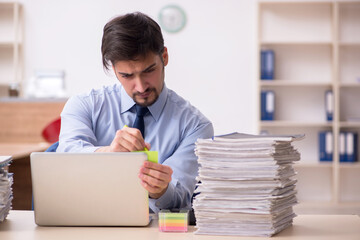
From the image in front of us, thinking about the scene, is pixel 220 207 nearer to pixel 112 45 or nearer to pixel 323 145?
pixel 112 45

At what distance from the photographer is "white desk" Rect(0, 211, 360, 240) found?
4.75 feet

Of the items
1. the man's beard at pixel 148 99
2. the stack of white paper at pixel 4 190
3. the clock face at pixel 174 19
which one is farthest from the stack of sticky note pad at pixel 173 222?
the clock face at pixel 174 19

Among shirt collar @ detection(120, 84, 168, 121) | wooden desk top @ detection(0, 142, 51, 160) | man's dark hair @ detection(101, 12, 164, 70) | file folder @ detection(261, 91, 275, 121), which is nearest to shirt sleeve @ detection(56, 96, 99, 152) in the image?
shirt collar @ detection(120, 84, 168, 121)

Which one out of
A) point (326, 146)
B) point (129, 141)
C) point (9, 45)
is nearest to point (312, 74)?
point (326, 146)

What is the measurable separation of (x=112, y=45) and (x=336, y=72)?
4.07 m

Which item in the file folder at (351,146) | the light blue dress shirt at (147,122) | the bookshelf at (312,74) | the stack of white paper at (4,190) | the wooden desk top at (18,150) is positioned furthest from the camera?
the bookshelf at (312,74)

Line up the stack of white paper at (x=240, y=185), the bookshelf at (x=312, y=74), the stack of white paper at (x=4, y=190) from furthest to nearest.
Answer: the bookshelf at (x=312, y=74) → the stack of white paper at (x=4, y=190) → the stack of white paper at (x=240, y=185)

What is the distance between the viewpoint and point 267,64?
223 inches

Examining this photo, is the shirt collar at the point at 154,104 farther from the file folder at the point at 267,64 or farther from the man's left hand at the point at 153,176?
the file folder at the point at 267,64

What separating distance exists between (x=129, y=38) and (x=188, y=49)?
155 inches

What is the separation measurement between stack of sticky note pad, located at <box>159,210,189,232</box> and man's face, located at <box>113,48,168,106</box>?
0.65 m

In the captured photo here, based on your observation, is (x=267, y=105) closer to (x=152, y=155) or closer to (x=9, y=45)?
(x=9, y=45)

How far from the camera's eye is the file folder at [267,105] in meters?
5.63

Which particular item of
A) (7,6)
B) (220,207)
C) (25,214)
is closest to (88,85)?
(7,6)
